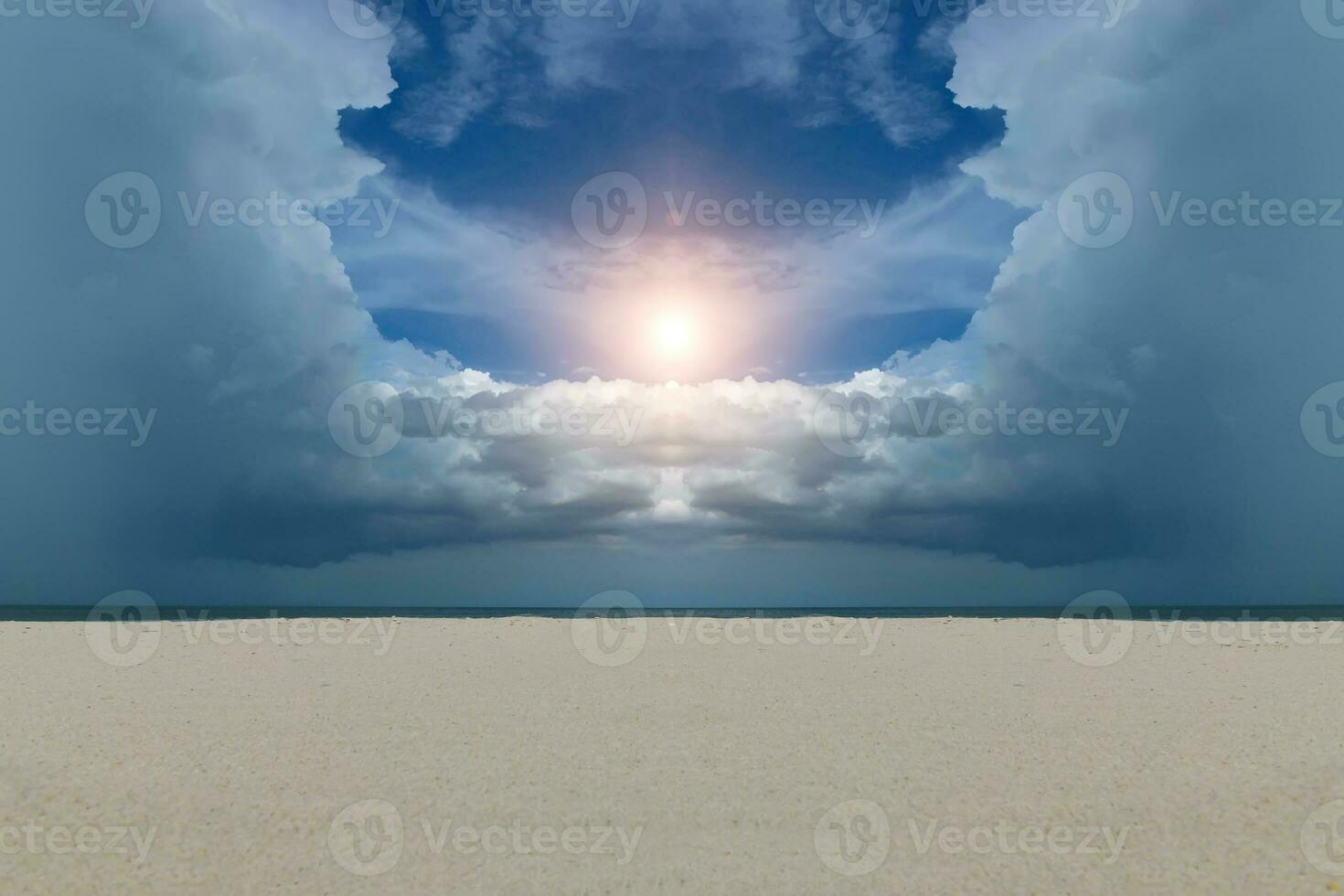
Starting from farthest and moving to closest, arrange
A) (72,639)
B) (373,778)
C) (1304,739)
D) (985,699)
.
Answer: (72,639), (985,699), (1304,739), (373,778)

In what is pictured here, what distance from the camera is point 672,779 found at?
17062 millimetres

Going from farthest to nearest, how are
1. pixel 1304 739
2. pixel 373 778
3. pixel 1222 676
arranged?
pixel 1222 676 → pixel 1304 739 → pixel 373 778

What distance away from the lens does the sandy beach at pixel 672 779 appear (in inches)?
544

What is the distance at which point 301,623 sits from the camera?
41188mm

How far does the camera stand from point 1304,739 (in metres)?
19.1

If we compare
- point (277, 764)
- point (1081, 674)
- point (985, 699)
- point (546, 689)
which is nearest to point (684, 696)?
point (546, 689)

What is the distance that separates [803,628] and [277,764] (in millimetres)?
26489

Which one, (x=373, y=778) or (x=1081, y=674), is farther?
(x=1081, y=674)

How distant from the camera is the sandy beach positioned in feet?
45.4

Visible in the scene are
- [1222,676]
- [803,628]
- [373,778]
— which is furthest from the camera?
[803,628]

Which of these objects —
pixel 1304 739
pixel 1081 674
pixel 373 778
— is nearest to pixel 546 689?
pixel 373 778

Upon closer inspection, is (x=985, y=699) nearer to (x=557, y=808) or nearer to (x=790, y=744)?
(x=790, y=744)

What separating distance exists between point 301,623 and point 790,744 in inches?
1184

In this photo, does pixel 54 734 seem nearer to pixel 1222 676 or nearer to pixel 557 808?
pixel 557 808
